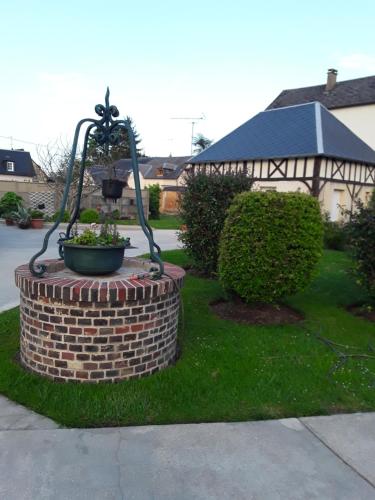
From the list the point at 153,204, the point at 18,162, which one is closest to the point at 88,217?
the point at 153,204

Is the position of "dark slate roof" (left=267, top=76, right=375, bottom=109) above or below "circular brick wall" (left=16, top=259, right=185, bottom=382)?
above

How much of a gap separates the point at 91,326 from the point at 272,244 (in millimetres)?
2290

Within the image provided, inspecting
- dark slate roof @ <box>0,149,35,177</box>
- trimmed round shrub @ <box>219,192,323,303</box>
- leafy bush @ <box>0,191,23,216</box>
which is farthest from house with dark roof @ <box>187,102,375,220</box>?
dark slate roof @ <box>0,149,35,177</box>

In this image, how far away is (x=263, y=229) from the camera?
4457 mm

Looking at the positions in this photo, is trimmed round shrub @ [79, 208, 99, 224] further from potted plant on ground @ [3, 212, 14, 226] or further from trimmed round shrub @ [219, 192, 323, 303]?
trimmed round shrub @ [219, 192, 323, 303]

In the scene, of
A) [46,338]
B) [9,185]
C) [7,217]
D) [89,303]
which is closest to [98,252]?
[89,303]

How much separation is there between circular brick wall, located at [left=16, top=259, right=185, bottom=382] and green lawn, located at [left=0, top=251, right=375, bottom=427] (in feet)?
0.42

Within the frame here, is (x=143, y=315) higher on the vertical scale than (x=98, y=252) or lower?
lower

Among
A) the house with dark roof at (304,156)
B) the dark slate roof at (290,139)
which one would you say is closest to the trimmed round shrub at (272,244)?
the house with dark roof at (304,156)

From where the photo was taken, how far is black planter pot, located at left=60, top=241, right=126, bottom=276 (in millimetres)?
3500

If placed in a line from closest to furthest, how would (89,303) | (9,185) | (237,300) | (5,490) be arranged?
(5,490) < (89,303) < (237,300) < (9,185)

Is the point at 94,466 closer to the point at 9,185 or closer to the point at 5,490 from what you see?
the point at 5,490

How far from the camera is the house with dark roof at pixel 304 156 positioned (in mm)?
16109

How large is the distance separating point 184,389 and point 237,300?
2277 mm
